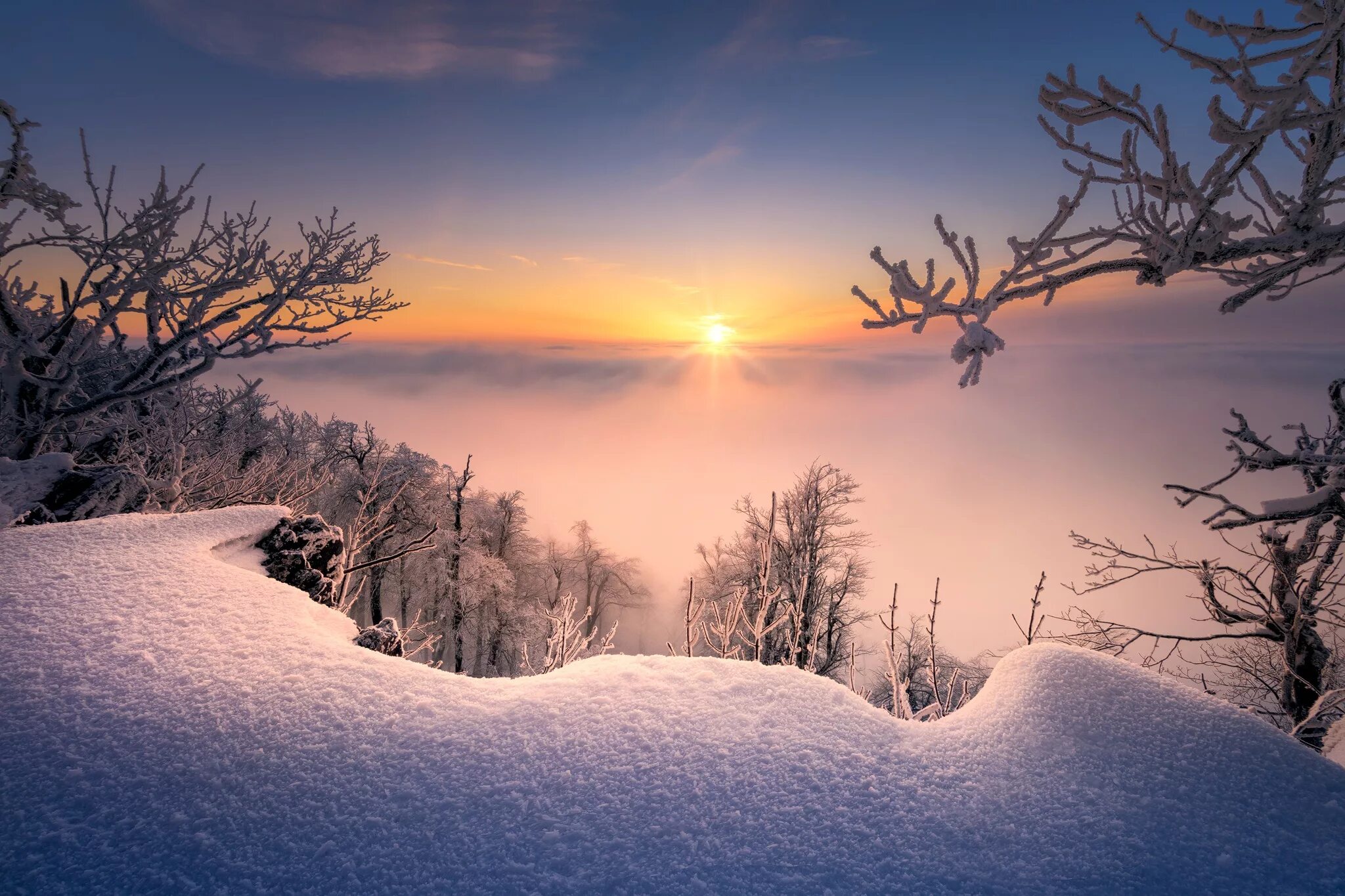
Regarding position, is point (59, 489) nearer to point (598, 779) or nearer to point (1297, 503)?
point (598, 779)

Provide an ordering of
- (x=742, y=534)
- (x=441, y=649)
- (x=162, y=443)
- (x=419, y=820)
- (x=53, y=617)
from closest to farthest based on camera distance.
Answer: (x=419, y=820) < (x=53, y=617) < (x=162, y=443) < (x=742, y=534) < (x=441, y=649)

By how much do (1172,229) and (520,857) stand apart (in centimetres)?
366

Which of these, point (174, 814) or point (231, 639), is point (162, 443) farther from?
point (174, 814)

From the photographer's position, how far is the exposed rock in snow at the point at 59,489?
15.5ft

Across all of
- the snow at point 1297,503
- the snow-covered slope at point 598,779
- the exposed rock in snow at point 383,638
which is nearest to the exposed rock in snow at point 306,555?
the exposed rock in snow at point 383,638

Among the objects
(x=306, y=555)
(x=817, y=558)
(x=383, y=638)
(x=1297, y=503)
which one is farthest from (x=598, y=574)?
(x=1297, y=503)

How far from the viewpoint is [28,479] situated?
4973mm

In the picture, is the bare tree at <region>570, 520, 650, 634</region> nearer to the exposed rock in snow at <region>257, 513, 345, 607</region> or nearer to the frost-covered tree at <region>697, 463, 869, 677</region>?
the frost-covered tree at <region>697, 463, 869, 677</region>

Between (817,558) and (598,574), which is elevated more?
(817,558)

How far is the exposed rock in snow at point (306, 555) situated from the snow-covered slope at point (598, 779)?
7.11 feet

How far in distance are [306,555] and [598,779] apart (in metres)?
4.63

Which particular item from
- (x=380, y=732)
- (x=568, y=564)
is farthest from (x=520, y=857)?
(x=568, y=564)

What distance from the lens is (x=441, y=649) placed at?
23.7 m

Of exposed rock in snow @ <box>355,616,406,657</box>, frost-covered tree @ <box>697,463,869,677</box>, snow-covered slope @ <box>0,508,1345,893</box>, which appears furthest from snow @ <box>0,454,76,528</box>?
frost-covered tree @ <box>697,463,869,677</box>
